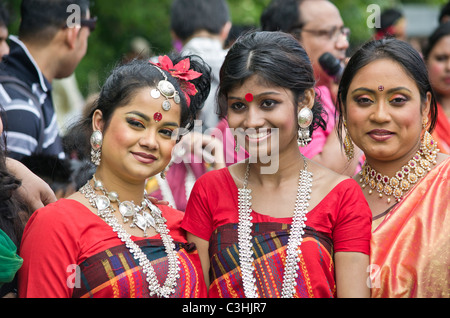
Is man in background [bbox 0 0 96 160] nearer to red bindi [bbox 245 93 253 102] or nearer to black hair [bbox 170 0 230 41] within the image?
black hair [bbox 170 0 230 41]

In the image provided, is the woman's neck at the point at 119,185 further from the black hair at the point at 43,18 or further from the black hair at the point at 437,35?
the black hair at the point at 437,35

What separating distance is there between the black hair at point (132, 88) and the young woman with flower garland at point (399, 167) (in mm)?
694

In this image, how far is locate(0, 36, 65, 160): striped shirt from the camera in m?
3.76

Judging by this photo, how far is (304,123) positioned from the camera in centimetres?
284

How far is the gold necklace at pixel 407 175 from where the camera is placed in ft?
9.86

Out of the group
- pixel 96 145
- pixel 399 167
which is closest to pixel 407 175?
pixel 399 167

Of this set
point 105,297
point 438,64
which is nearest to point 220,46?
point 438,64

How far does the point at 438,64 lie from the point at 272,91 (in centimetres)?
239

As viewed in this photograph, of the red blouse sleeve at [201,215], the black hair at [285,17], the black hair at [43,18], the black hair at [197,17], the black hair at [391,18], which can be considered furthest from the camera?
the black hair at [391,18]

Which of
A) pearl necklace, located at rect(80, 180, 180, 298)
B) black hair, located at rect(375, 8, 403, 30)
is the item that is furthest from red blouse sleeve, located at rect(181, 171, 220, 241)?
black hair, located at rect(375, 8, 403, 30)

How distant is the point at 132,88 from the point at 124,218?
1.85 ft

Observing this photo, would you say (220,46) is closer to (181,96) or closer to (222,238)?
(181,96)

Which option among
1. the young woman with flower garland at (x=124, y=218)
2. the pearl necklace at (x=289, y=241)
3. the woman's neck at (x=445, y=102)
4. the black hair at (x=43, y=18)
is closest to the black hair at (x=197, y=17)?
the black hair at (x=43, y=18)

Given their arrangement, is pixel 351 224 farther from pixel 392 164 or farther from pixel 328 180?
pixel 392 164
